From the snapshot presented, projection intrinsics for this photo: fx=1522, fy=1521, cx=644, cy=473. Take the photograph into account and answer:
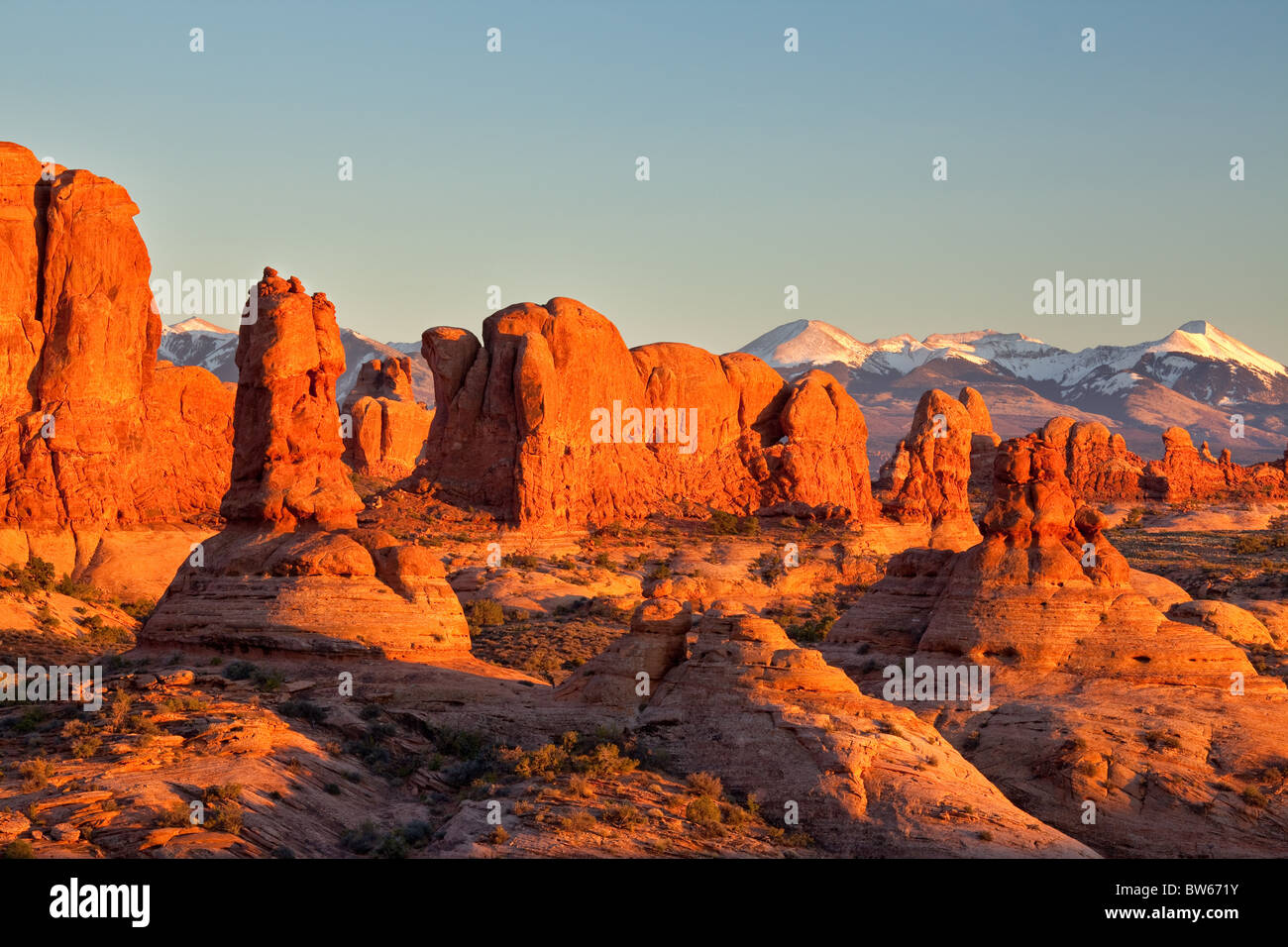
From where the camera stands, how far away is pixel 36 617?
45406mm

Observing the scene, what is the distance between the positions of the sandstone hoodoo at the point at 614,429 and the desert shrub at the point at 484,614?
10469 mm

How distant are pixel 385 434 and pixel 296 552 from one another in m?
63.7

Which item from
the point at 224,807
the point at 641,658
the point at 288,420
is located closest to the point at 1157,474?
the point at 288,420

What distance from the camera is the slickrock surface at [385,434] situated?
3718 inches

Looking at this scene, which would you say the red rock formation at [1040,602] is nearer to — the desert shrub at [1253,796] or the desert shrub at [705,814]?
the desert shrub at [1253,796]

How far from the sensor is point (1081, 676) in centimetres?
3014

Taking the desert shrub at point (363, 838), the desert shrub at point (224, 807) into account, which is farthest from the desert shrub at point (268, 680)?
the desert shrub at point (363, 838)

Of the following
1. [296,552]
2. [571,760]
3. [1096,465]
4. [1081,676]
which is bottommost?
[571,760]

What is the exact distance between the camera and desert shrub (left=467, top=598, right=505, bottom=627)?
49.8 m

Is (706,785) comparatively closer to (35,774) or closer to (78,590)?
(35,774)

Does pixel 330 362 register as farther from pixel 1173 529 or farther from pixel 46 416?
pixel 1173 529

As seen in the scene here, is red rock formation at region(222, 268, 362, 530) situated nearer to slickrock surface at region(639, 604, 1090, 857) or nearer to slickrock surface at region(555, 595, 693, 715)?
slickrock surface at region(555, 595, 693, 715)
